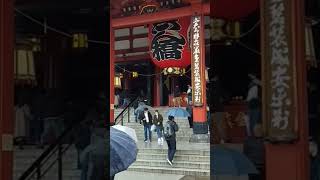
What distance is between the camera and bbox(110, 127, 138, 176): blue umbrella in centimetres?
614

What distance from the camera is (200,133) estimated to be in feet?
45.7

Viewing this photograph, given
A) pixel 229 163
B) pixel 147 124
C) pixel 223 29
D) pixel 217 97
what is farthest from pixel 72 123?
pixel 147 124

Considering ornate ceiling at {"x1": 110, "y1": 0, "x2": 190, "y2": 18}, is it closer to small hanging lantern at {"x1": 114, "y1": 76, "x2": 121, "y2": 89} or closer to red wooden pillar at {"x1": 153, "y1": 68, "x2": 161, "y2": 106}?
small hanging lantern at {"x1": 114, "y1": 76, "x2": 121, "y2": 89}

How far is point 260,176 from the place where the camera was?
3.42m

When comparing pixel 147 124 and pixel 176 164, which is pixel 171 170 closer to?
pixel 176 164

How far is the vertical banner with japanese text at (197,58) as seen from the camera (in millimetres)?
13102

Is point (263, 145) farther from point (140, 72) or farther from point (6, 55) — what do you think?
point (140, 72)

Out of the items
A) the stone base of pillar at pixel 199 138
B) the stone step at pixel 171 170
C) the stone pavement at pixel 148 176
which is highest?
the stone base of pillar at pixel 199 138

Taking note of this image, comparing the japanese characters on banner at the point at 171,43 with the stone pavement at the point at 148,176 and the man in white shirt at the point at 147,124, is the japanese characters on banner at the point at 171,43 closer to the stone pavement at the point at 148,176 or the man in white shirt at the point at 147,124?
the man in white shirt at the point at 147,124

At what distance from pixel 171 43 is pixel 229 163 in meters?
10.9

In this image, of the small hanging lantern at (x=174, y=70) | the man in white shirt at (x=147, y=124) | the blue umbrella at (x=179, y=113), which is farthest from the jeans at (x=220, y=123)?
the blue umbrella at (x=179, y=113)

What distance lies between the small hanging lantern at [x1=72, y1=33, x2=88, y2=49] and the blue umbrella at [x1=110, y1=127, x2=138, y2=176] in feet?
6.42

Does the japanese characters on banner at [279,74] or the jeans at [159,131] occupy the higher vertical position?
the japanese characters on banner at [279,74]

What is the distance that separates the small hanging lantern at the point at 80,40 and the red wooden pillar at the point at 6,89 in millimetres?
582
